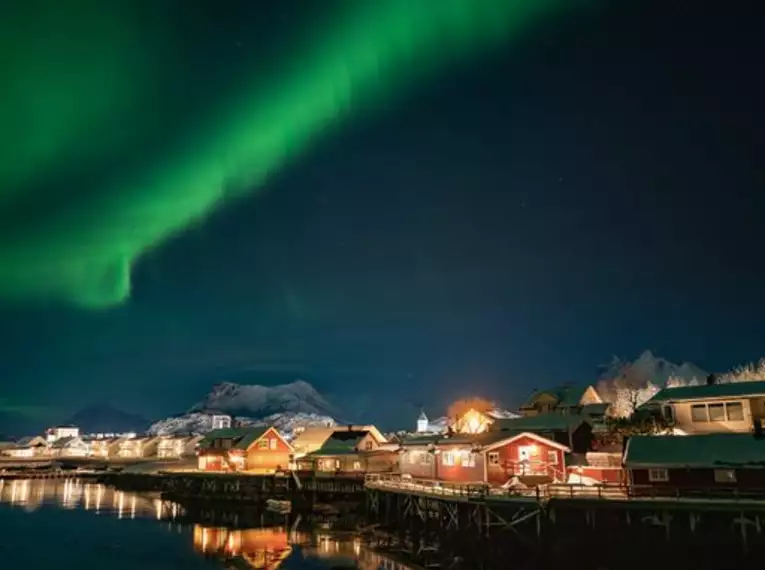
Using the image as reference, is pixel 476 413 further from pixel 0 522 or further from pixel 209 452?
pixel 0 522

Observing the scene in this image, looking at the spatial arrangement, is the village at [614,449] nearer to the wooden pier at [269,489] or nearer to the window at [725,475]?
the window at [725,475]

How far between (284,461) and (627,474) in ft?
254

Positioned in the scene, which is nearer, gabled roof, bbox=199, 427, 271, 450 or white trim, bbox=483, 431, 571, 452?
white trim, bbox=483, 431, 571, 452

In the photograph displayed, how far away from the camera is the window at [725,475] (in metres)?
41.1

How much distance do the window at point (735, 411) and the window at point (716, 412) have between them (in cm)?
42

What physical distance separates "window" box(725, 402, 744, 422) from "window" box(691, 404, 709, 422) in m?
1.83

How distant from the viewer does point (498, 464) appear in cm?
5659

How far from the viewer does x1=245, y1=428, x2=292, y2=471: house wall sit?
4235 inches

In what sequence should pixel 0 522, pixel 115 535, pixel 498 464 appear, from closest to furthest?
1. pixel 498 464
2. pixel 115 535
3. pixel 0 522

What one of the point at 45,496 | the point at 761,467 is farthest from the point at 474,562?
the point at 45,496

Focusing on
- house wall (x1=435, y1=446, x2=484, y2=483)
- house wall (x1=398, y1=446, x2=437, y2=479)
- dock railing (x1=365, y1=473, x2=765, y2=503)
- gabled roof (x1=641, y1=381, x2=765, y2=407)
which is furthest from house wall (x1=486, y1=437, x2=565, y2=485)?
gabled roof (x1=641, y1=381, x2=765, y2=407)

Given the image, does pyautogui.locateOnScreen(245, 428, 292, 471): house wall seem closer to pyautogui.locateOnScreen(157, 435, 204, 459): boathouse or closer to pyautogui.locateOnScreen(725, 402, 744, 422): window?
pyautogui.locateOnScreen(157, 435, 204, 459): boathouse

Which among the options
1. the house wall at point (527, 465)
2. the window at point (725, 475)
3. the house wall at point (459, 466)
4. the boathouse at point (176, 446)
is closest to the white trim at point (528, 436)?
the house wall at point (527, 465)

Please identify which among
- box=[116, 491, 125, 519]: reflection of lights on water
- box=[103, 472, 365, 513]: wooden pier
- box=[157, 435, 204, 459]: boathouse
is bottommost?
box=[116, 491, 125, 519]: reflection of lights on water
